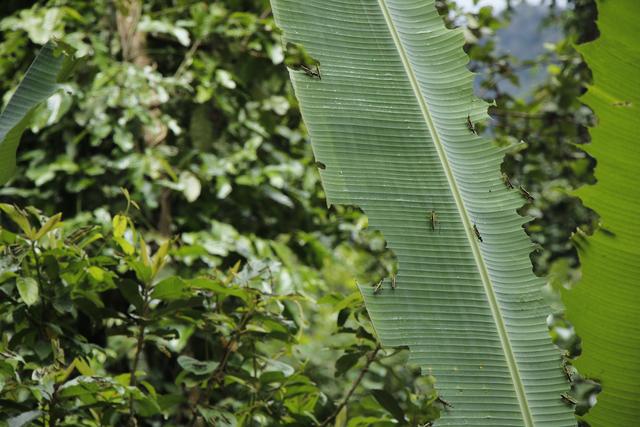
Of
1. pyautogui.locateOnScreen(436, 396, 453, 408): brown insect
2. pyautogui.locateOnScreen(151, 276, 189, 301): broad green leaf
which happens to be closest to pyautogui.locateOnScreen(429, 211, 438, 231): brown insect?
pyautogui.locateOnScreen(436, 396, 453, 408): brown insect

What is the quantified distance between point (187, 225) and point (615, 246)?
1.93 m

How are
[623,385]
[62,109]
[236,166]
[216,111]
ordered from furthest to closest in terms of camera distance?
[216,111], [236,166], [62,109], [623,385]

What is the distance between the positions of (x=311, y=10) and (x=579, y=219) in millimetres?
3922

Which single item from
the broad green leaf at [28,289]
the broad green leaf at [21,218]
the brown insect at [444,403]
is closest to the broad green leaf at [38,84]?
the broad green leaf at [21,218]

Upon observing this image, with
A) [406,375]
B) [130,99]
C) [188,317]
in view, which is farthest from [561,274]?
[188,317]

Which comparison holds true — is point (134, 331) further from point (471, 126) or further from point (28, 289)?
point (471, 126)

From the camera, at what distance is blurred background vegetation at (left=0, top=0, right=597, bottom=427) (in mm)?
1566

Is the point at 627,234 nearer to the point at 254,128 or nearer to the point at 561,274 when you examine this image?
the point at 254,128

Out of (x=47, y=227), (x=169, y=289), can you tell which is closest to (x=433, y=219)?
(x=169, y=289)

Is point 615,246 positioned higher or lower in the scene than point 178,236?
higher

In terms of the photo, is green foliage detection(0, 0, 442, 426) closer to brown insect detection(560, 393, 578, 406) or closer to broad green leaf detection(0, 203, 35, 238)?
broad green leaf detection(0, 203, 35, 238)

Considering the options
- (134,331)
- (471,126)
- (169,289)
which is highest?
(471,126)

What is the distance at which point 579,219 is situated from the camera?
4.98 meters

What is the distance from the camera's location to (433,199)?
4.47 feet
